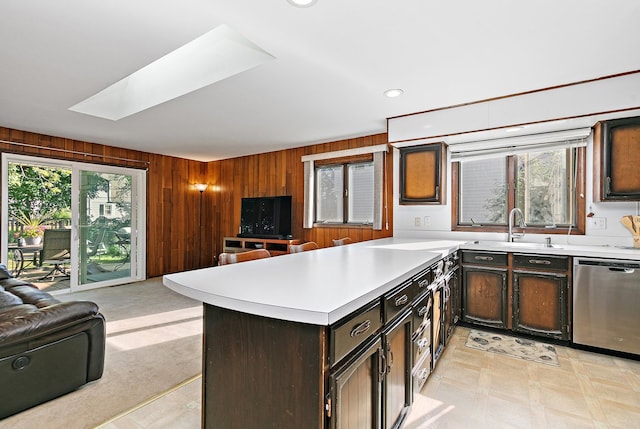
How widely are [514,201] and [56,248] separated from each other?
22.5 feet

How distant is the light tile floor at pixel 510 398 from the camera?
1764 mm

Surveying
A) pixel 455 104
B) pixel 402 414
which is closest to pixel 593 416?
pixel 402 414

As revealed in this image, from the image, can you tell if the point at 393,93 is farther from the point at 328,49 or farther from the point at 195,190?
the point at 195,190

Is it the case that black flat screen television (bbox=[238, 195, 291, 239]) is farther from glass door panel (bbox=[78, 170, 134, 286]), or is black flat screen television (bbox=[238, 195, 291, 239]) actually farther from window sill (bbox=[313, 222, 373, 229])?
glass door panel (bbox=[78, 170, 134, 286])

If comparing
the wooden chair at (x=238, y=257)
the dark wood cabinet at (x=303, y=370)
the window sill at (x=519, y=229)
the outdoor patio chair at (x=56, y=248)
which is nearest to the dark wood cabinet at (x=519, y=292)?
the window sill at (x=519, y=229)

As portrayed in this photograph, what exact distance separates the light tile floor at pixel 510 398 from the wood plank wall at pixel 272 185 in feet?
7.14

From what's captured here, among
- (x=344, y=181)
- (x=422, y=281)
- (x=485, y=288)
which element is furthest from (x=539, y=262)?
(x=344, y=181)

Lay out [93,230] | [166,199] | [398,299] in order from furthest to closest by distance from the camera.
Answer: [166,199], [93,230], [398,299]

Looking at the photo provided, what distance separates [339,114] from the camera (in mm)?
3541

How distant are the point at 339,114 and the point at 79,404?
11.1 ft

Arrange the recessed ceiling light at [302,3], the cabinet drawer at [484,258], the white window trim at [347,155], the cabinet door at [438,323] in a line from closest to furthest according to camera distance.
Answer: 1. the recessed ceiling light at [302,3]
2. the cabinet door at [438,323]
3. the cabinet drawer at [484,258]
4. the white window trim at [347,155]

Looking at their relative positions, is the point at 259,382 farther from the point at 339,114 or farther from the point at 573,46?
the point at 339,114

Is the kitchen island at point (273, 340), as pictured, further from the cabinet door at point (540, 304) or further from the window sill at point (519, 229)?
the window sill at point (519, 229)

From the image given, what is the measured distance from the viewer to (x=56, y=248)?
504cm
